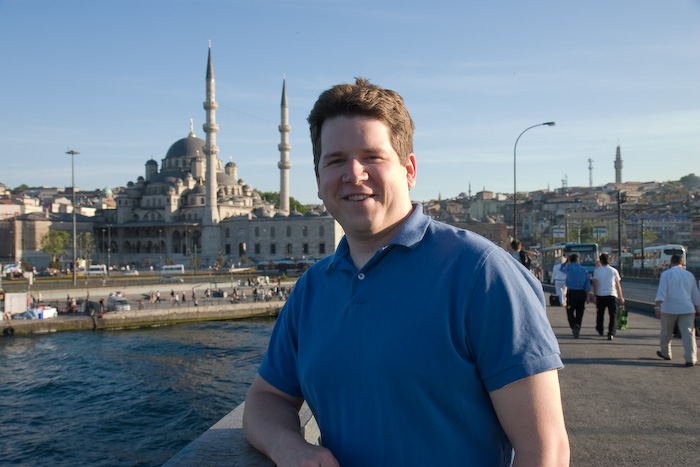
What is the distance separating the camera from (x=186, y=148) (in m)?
70.4

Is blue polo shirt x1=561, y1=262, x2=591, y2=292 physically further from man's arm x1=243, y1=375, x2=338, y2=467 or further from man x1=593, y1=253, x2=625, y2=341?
man's arm x1=243, y1=375, x2=338, y2=467

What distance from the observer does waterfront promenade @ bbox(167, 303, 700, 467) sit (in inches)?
81.3

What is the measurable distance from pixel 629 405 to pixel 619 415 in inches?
11.4

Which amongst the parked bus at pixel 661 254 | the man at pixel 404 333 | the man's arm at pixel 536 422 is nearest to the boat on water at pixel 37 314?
the man at pixel 404 333

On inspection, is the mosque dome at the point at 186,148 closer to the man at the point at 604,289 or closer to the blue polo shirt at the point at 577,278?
the blue polo shirt at the point at 577,278

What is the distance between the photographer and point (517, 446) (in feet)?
3.84

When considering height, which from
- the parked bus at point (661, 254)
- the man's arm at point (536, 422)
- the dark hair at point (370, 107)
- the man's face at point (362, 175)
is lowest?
the parked bus at point (661, 254)

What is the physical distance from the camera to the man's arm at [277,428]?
1.40 metres

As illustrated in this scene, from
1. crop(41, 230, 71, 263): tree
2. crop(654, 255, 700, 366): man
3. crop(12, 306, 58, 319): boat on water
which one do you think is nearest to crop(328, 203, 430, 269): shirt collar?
crop(654, 255, 700, 366): man

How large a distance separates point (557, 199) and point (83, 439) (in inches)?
3694

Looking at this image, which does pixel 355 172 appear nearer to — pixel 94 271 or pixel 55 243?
pixel 94 271

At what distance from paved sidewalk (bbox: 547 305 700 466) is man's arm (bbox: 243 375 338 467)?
1.92 meters

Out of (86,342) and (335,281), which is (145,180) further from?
(335,281)

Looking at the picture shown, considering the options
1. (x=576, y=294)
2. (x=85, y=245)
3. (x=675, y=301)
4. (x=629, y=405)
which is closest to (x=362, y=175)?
(x=629, y=405)
